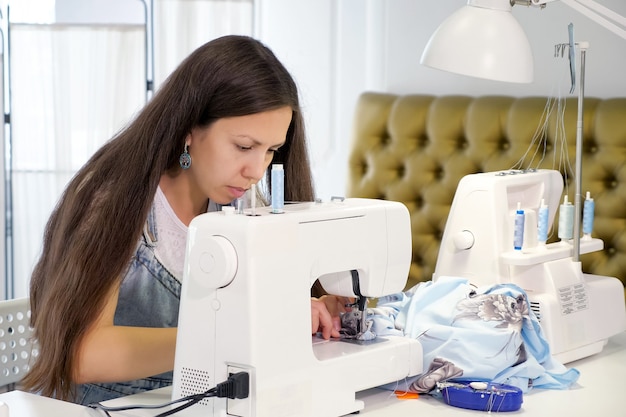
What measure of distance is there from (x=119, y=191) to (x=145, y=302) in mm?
295

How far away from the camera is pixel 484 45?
1.96 meters

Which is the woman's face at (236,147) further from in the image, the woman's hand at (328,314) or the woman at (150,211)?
the woman's hand at (328,314)

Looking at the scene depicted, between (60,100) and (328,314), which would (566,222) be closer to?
(328,314)

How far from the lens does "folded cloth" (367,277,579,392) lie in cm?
177

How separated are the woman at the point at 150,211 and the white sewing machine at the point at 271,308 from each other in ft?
0.43

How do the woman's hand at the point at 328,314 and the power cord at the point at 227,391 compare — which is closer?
the power cord at the point at 227,391

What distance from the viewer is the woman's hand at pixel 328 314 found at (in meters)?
1.71

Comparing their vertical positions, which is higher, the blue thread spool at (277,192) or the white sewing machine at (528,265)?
the blue thread spool at (277,192)

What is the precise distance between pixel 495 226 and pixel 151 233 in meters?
0.74

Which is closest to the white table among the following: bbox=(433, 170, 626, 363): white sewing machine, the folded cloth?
the folded cloth

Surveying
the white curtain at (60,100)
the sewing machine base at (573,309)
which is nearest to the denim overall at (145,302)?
the sewing machine base at (573,309)

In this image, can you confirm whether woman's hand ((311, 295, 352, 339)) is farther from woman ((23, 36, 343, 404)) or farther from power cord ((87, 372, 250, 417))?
power cord ((87, 372, 250, 417))

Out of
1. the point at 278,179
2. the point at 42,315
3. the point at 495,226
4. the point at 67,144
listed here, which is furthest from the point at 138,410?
the point at 67,144

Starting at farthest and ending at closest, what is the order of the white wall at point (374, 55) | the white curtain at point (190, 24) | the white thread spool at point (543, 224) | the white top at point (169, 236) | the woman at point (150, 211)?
1. the white curtain at point (190, 24)
2. the white wall at point (374, 55)
3. the white thread spool at point (543, 224)
4. the white top at point (169, 236)
5. the woman at point (150, 211)
